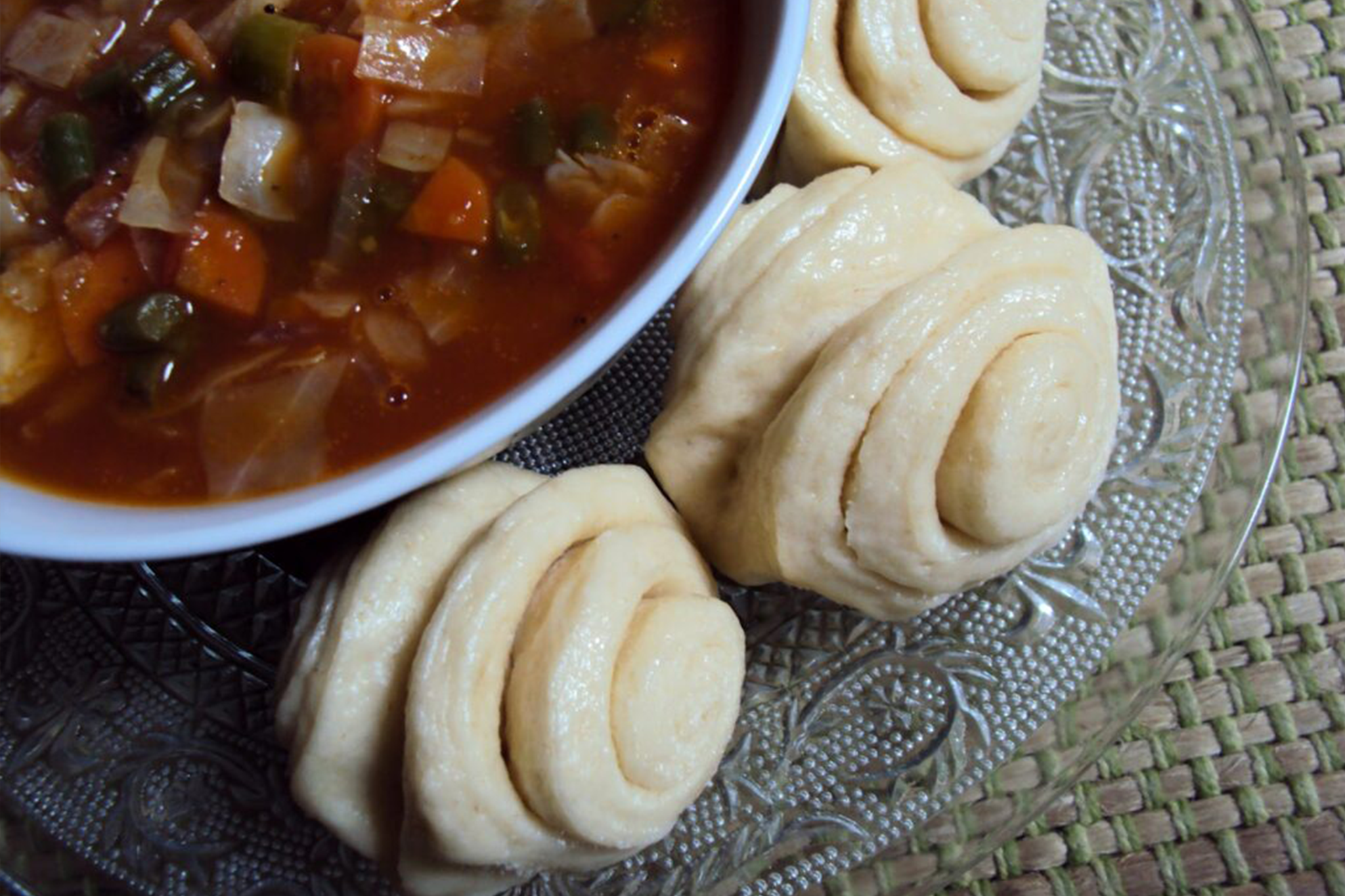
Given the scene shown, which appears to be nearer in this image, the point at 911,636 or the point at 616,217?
the point at 616,217

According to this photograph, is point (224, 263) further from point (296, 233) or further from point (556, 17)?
point (556, 17)

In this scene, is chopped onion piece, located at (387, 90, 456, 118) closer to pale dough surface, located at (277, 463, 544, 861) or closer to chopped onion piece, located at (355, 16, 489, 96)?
chopped onion piece, located at (355, 16, 489, 96)

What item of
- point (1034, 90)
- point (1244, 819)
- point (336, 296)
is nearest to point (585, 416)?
point (336, 296)

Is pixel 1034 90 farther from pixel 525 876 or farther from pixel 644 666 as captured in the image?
pixel 525 876

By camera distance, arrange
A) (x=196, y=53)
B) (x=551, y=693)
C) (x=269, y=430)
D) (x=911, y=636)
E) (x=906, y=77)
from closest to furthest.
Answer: (x=551, y=693)
(x=269, y=430)
(x=196, y=53)
(x=906, y=77)
(x=911, y=636)

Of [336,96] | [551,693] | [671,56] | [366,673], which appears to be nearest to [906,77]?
[671,56]
